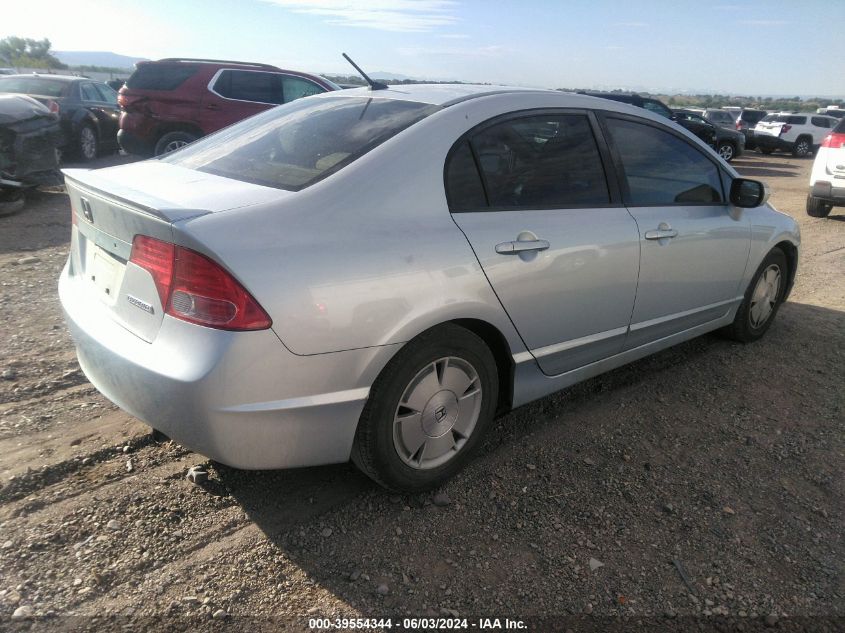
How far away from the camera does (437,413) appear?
8.63ft

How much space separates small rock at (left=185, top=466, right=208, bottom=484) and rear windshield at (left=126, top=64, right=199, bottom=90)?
28.6ft

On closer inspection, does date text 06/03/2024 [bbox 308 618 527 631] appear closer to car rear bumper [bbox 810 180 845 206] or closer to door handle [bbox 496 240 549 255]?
door handle [bbox 496 240 549 255]

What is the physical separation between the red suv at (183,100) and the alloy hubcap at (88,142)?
2.46 m

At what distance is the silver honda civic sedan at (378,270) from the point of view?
6.89ft

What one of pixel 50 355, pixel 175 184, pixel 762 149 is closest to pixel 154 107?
pixel 50 355

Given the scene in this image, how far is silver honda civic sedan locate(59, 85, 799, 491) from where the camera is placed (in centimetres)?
210

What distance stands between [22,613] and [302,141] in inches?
79.1

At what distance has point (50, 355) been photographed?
12.5 ft

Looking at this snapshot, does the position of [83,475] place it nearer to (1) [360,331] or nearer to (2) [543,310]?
(1) [360,331]

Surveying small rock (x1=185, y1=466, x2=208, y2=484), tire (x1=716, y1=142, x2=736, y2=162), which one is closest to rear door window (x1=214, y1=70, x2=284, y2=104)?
small rock (x1=185, y1=466, x2=208, y2=484)

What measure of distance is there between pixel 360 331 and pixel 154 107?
30.1ft

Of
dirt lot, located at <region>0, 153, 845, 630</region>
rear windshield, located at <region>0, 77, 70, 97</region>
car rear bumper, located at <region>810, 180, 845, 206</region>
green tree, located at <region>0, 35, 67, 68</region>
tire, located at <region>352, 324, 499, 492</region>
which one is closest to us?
dirt lot, located at <region>0, 153, 845, 630</region>

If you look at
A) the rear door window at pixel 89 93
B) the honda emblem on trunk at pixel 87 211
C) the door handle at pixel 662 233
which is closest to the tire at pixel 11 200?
the rear door window at pixel 89 93

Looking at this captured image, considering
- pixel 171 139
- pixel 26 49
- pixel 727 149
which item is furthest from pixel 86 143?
pixel 26 49
